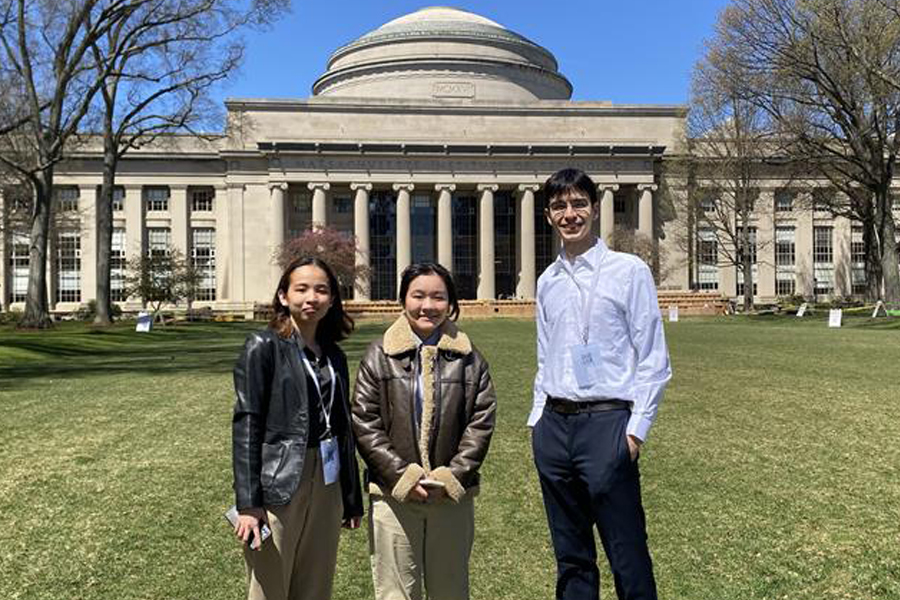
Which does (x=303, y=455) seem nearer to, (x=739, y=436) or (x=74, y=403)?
(x=739, y=436)

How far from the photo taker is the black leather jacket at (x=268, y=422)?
11.5ft

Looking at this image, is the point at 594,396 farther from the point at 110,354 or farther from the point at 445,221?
the point at 445,221

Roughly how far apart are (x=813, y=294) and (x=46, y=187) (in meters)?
63.2

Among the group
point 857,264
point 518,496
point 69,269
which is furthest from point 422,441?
point 857,264

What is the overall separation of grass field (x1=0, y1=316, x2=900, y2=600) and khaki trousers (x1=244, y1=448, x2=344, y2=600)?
1.04 meters

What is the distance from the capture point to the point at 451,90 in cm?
7000

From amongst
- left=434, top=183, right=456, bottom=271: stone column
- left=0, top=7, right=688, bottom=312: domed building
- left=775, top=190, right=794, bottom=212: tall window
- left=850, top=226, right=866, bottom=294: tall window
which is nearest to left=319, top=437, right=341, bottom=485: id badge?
left=0, top=7, right=688, bottom=312: domed building

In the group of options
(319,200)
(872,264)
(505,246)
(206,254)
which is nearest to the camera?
(872,264)

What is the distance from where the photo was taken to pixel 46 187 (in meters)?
31.8

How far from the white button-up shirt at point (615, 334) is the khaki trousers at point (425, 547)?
31.7 inches

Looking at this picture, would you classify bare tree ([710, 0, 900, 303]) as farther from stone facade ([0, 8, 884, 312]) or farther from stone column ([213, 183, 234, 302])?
stone column ([213, 183, 234, 302])

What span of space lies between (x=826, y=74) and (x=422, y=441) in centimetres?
3495

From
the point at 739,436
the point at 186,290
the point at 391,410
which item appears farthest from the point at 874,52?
the point at 186,290

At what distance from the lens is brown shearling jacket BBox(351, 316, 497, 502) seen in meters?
3.71
